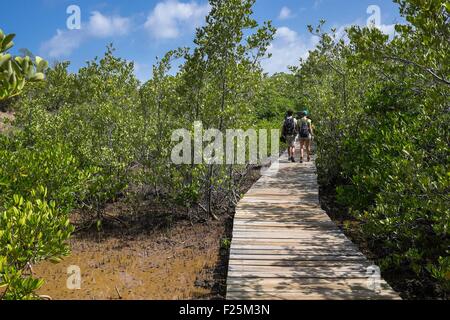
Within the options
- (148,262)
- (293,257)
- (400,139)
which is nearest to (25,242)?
(148,262)

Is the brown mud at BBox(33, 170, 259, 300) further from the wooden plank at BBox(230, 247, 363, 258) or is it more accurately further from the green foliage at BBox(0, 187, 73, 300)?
the green foliage at BBox(0, 187, 73, 300)

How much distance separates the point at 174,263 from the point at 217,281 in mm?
1247

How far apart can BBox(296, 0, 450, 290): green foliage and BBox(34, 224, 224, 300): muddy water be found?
2727 millimetres

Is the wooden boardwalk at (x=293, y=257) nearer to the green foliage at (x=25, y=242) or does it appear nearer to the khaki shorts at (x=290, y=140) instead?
the green foliage at (x=25, y=242)

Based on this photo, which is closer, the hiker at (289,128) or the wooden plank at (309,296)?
the wooden plank at (309,296)

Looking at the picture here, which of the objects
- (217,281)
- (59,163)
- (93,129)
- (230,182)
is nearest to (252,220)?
(217,281)

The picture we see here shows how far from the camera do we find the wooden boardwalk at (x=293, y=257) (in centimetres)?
412

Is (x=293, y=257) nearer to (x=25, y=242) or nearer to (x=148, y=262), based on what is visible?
(x=148, y=262)

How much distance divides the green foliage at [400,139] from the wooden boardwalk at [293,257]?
566 millimetres

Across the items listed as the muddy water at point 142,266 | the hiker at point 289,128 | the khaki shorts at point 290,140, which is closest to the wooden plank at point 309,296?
the muddy water at point 142,266

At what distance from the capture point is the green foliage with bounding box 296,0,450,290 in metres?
3.81

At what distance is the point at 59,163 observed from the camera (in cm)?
686

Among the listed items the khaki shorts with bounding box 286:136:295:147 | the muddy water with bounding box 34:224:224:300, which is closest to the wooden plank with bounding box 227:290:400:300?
the muddy water with bounding box 34:224:224:300
